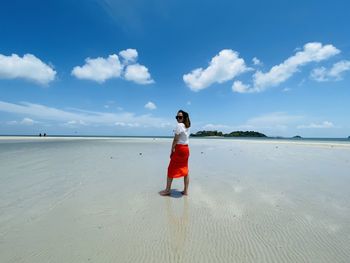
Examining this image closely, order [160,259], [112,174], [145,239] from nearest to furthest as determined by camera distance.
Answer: [160,259], [145,239], [112,174]

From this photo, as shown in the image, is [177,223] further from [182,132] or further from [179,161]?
[182,132]

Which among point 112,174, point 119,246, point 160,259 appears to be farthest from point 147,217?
point 112,174

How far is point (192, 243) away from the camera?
2.91 meters

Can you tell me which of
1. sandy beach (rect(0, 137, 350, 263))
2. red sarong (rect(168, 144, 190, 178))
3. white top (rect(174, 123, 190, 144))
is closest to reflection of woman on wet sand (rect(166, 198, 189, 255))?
sandy beach (rect(0, 137, 350, 263))

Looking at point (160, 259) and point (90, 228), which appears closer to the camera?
point (160, 259)

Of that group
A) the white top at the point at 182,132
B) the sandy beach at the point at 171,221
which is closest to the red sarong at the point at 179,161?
the white top at the point at 182,132

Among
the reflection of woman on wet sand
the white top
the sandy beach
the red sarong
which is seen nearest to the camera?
the sandy beach

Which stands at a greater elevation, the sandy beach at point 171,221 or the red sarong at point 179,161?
the red sarong at point 179,161

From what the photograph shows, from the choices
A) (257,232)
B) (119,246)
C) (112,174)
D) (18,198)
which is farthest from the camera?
(112,174)

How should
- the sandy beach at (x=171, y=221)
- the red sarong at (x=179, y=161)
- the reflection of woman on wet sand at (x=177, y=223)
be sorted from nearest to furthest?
the sandy beach at (x=171, y=221)
the reflection of woman on wet sand at (x=177, y=223)
the red sarong at (x=179, y=161)

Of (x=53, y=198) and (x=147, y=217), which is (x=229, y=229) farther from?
(x=53, y=198)

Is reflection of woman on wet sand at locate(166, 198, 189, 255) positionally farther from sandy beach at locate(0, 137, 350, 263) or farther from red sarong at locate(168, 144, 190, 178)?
red sarong at locate(168, 144, 190, 178)

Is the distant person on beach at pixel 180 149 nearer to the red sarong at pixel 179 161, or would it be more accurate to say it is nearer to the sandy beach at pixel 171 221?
the red sarong at pixel 179 161

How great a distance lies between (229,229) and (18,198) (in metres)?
4.54
